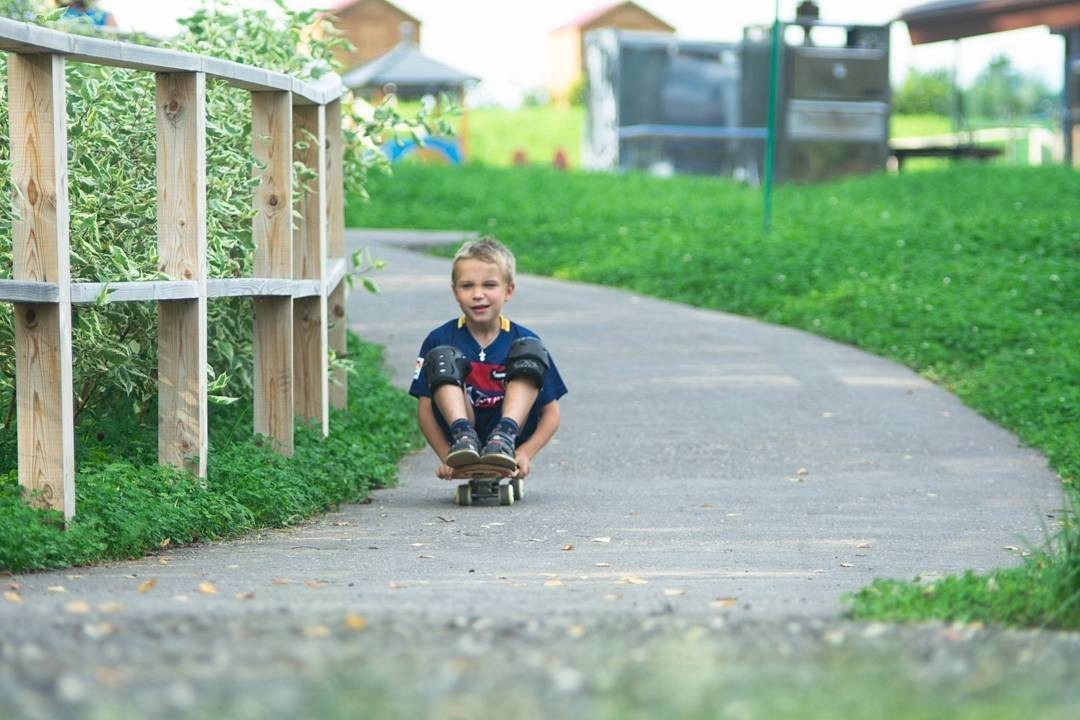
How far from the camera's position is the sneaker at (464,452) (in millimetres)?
6938

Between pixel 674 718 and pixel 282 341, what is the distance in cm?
447

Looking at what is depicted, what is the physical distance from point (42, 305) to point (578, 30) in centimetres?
6178

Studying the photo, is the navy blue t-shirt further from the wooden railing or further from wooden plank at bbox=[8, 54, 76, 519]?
wooden plank at bbox=[8, 54, 76, 519]

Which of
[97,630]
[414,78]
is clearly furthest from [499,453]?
[414,78]

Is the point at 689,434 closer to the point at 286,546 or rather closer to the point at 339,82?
the point at 339,82

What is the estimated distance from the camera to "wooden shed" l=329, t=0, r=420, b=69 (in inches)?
2467

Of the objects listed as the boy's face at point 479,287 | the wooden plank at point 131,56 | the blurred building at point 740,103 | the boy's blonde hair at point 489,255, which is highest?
the blurred building at point 740,103

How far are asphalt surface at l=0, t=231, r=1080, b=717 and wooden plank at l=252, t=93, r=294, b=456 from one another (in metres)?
0.58

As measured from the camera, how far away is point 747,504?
7.41 m

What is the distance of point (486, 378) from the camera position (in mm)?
7457

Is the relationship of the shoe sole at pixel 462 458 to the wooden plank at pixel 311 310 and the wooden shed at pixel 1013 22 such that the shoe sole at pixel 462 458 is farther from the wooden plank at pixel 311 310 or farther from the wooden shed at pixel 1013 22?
the wooden shed at pixel 1013 22

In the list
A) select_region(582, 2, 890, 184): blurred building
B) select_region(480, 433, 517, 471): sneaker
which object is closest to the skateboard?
select_region(480, 433, 517, 471): sneaker

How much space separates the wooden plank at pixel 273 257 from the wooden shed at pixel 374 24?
56406 mm

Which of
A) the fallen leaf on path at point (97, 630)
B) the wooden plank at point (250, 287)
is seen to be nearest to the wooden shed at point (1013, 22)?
the wooden plank at point (250, 287)
